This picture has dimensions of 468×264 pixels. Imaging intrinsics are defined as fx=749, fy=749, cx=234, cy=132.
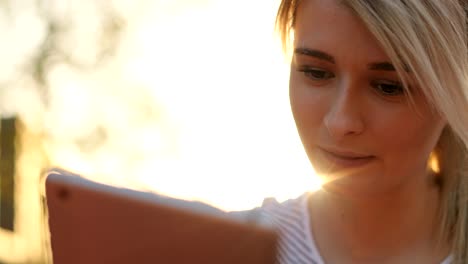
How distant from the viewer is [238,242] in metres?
0.82

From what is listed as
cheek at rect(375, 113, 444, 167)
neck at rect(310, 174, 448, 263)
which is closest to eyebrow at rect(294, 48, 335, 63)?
cheek at rect(375, 113, 444, 167)

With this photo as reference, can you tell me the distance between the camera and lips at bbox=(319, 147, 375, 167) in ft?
3.49

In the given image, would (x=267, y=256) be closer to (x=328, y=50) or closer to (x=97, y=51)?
(x=328, y=50)

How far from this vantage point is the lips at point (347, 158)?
1062 mm

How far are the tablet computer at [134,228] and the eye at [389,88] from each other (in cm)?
31

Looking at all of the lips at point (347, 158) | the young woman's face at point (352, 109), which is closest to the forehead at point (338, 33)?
the young woman's face at point (352, 109)

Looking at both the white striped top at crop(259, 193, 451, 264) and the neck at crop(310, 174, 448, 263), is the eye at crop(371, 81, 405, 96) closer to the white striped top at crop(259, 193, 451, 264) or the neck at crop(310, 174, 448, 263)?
the neck at crop(310, 174, 448, 263)

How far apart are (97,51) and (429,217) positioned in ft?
6.10

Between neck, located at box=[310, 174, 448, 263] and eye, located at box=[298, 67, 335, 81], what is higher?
eye, located at box=[298, 67, 335, 81]

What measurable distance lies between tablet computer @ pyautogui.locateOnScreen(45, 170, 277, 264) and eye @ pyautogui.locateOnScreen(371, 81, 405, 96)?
0.31m

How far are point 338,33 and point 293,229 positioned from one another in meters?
0.40

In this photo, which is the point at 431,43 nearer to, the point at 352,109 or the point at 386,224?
the point at 352,109

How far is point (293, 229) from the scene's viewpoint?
1.29 m

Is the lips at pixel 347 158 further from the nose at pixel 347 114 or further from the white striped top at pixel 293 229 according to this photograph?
the white striped top at pixel 293 229
